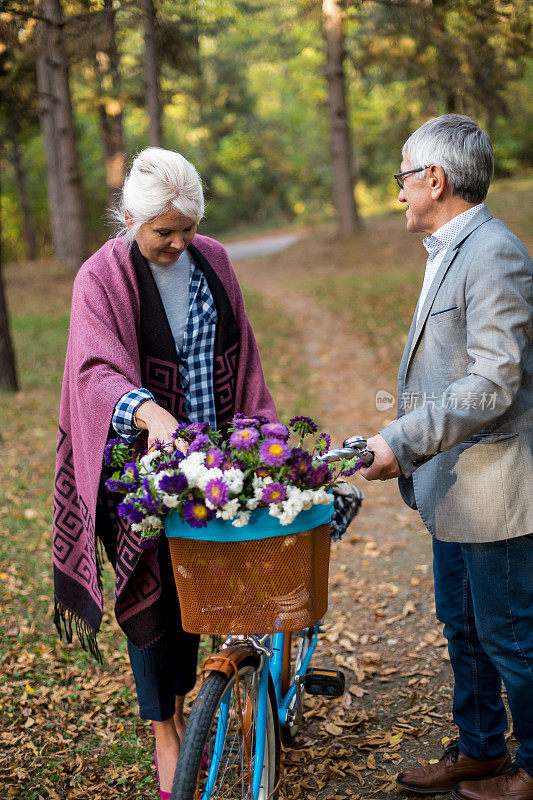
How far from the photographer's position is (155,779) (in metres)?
3.23

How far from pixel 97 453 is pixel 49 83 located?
16.1m

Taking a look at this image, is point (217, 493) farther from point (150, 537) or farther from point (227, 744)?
point (227, 744)

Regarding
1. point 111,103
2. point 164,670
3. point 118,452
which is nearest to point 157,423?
point 118,452

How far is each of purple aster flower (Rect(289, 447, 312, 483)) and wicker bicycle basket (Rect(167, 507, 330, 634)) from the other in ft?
0.45

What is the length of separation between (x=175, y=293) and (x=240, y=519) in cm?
120

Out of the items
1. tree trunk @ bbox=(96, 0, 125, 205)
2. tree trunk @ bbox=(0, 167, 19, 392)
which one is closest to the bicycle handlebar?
tree trunk @ bbox=(96, 0, 125, 205)

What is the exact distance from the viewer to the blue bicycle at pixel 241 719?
207 cm

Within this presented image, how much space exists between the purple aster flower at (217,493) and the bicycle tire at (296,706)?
1.41 metres

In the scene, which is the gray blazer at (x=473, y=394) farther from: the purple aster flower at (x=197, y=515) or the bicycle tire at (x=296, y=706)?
the bicycle tire at (x=296, y=706)

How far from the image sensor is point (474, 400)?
2188mm

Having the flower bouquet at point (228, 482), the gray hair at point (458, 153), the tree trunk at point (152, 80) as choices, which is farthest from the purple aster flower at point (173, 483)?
the tree trunk at point (152, 80)

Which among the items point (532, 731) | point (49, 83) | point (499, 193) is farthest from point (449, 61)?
point (532, 731)

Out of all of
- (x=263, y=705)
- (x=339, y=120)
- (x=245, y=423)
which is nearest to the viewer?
(x=245, y=423)

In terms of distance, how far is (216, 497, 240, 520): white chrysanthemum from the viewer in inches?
74.7
